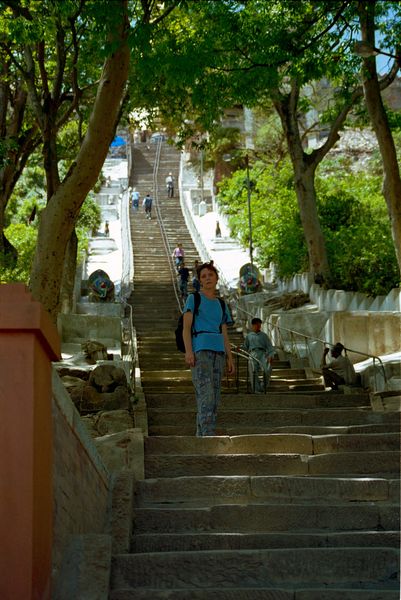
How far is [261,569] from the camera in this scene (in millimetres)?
6613

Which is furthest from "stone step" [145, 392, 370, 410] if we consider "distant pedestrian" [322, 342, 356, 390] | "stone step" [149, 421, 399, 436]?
"stone step" [149, 421, 399, 436]

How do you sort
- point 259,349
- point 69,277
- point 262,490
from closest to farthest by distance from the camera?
point 262,490 → point 259,349 → point 69,277

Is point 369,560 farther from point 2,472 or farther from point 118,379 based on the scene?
point 118,379

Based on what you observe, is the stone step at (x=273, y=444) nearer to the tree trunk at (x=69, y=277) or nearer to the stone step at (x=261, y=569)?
the stone step at (x=261, y=569)

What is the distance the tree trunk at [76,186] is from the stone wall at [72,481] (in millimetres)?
5219

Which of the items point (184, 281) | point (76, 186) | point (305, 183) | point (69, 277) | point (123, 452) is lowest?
point (123, 452)

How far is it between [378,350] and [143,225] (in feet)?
87.3

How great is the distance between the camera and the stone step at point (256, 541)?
23.4 ft

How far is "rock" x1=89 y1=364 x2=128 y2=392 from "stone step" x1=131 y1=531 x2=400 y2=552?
6.03 m

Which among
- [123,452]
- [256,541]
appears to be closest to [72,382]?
[123,452]

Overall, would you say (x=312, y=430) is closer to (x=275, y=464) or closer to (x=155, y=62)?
(x=275, y=464)

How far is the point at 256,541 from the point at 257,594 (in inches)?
38.5

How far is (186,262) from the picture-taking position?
3641cm

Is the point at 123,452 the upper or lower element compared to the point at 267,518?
upper
